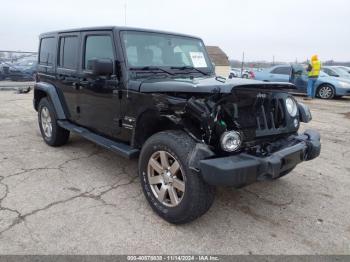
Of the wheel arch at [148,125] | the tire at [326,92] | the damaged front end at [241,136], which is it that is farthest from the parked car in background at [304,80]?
the wheel arch at [148,125]

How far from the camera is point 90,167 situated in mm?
4539

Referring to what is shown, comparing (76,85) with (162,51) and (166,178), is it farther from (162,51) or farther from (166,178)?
(166,178)

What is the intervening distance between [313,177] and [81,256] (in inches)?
126

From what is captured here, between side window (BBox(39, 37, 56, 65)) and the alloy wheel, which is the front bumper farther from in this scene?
side window (BBox(39, 37, 56, 65))

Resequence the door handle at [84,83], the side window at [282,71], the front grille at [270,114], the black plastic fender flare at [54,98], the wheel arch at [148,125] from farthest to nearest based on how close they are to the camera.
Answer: the side window at [282,71], the black plastic fender flare at [54,98], the door handle at [84,83], the wheel arch at [148,125], the front grille at [270,114]

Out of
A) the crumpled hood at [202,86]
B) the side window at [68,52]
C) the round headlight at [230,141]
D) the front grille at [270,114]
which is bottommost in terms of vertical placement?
the round headlight at [230,141]

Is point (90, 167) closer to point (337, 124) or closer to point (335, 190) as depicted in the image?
point (335, 190)

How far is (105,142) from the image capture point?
13.2ft

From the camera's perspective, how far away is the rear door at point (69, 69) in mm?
4629

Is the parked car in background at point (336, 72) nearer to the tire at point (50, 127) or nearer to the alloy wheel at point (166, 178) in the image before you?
the tire at point (50, 127)

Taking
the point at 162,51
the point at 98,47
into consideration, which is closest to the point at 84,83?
the point at 98,47

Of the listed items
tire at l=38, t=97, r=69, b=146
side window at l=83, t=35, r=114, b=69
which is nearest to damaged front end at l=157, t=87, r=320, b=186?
side window at l=83, t=35, r=114, b=69

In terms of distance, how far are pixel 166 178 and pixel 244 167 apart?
83 centimetres

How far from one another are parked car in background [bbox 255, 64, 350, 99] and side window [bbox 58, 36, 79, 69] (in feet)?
29.6
